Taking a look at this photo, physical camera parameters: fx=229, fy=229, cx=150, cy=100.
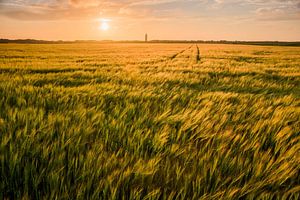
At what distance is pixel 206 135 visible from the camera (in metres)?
1.78

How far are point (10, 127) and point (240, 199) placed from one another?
1.59 metres

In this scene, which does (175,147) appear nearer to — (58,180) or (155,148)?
(155,148)

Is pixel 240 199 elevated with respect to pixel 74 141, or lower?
lower

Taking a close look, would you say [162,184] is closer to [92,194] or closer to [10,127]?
[92,194]

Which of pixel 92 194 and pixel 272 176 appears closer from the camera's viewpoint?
pixel 92 194

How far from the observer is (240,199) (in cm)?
110

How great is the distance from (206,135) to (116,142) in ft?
2.30

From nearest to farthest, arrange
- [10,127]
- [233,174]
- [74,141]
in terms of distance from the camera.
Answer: [233,174] < [74,141] < [10,127]

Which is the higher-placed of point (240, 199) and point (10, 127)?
point (10, 127)

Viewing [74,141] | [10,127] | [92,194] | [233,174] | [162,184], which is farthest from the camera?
[10,127]

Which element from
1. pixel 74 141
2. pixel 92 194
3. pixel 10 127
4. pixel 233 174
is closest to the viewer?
pixel 92 194

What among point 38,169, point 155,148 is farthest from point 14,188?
point 155,148

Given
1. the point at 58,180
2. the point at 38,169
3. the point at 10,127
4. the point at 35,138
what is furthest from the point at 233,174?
the point at 10,127

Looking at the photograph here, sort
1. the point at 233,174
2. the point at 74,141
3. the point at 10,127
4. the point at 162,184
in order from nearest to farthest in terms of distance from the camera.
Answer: the point at 162,184, the point at 233,174, the point at 74,141, the point at 10,127
